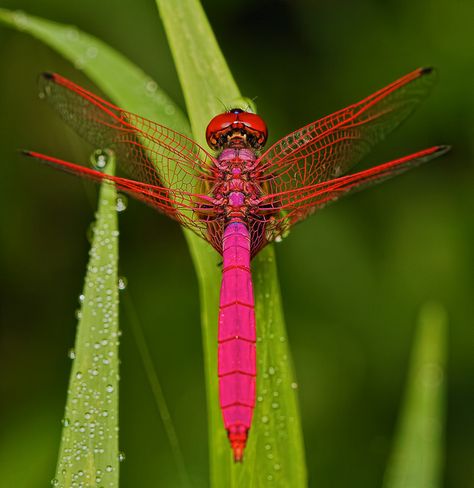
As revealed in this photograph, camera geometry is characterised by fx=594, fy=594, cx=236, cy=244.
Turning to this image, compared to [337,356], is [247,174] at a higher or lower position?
higher

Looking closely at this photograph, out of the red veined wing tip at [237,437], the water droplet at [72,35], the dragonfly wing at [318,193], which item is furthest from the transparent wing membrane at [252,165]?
the red veined wing tip at [237,437]

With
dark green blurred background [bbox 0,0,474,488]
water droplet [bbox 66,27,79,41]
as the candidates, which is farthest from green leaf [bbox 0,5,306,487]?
dark green blurred background [bbox 0,0,474,488]

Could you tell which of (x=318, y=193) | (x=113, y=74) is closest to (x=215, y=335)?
(x=318, y=193)

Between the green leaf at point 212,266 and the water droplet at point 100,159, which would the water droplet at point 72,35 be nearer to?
the green leaf at point 212,266

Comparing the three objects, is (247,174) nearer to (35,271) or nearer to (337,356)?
(337,356)

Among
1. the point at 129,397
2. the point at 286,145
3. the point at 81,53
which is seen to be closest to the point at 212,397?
the point at 286,145

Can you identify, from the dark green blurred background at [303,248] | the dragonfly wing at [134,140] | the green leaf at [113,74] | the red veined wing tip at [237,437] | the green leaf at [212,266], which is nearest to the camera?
the red veined wing tip at [237,437]

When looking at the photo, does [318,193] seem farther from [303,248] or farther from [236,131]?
[303,248]
